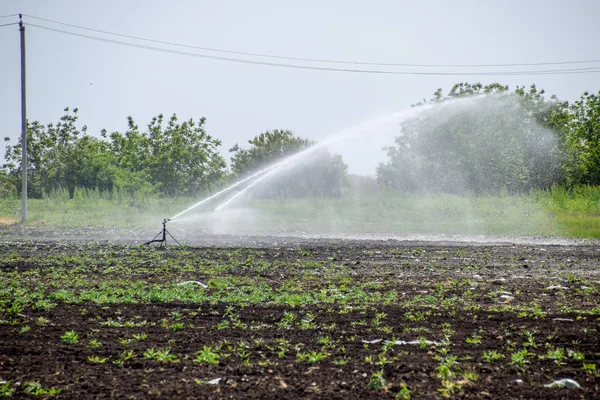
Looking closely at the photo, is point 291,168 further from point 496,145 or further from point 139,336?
point 139,336

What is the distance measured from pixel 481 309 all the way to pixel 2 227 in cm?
2823

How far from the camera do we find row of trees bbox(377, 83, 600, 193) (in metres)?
48.8

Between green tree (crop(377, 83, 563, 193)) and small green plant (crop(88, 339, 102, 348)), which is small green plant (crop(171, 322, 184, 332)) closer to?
small green plant (crop(88, 339, 102, 348))

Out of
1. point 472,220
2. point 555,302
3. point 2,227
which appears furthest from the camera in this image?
point 472,220

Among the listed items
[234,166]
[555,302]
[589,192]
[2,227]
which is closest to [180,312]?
[555,302]

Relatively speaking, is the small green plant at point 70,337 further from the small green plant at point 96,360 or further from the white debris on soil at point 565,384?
the white debris on soil at point 565,384

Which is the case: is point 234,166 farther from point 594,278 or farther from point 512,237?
point 594,278

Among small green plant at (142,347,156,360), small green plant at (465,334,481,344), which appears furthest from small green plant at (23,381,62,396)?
small green plant at (465,334,481,344)

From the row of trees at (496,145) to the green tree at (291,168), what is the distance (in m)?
6.95

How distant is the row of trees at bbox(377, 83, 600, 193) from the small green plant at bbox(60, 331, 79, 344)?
133ft

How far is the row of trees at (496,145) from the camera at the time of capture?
160 ft

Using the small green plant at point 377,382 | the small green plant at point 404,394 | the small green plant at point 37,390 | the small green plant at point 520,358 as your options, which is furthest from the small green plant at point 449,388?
the small green plant at point 37,390

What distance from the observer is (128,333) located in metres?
7.60

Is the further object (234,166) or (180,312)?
(234,166)
